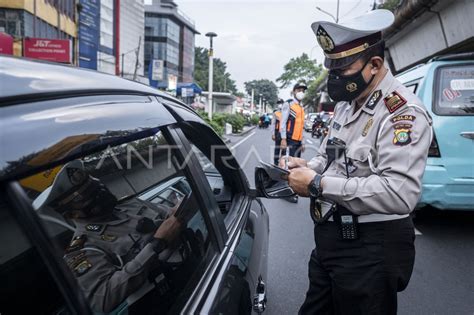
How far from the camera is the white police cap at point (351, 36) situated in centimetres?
173

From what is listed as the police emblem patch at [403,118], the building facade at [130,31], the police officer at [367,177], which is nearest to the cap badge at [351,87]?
the police officer at [367,177]

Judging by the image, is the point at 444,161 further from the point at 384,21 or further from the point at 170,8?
the point at 170,8

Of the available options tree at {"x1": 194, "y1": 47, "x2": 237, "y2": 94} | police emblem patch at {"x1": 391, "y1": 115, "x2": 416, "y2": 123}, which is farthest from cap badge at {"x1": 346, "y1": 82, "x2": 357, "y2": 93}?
tree at {"x1": 194, "y1": 47, "x2": 237, "y2": 94}

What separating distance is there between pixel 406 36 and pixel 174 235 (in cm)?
1599

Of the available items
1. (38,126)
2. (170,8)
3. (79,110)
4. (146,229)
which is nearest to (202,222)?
(146,229)

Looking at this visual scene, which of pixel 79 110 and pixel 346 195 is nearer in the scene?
pixel 79 110

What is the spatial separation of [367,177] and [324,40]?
68cm

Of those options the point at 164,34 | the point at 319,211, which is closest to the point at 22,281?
the point at 319,211

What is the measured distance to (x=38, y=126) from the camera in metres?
0.80

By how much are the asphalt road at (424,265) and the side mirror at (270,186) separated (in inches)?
54.9

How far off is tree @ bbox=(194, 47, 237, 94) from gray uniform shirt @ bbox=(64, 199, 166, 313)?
86297mm

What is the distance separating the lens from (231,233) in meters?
1.87

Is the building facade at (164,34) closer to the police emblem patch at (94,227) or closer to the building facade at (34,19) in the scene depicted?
the building facade at (34,19)

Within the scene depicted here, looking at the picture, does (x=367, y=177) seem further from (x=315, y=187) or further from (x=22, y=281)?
(x=22, y=281)
